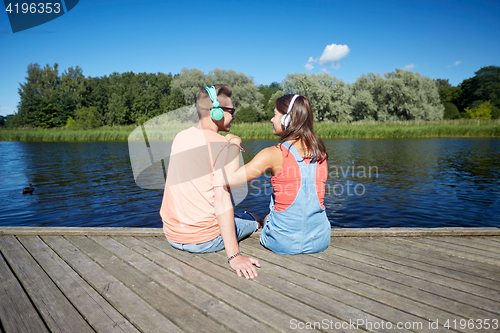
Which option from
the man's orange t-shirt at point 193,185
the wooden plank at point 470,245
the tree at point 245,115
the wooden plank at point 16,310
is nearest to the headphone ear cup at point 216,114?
the man's orange t-shirt at point 193,185

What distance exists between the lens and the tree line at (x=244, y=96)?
139 ft

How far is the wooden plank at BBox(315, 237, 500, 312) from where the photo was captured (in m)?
2.06

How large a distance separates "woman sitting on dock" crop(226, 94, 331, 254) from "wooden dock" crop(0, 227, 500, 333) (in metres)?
0.36

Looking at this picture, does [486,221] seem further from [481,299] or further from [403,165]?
[403,165]

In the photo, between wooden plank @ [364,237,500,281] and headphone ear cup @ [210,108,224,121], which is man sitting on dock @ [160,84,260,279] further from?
wooden plank @ [364,237,500,281]

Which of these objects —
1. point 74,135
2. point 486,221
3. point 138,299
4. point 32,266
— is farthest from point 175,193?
point 74,135

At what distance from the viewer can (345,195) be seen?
8.98 meters

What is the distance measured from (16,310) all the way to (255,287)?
1621 millimetres

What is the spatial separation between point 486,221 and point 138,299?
7.48 m

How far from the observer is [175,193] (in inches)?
103

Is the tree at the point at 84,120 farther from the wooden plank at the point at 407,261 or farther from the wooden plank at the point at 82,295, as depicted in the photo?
the wooden plank at the point at 407,261

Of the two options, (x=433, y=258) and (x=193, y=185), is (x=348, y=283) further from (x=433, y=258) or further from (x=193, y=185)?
(x=193, y=185)

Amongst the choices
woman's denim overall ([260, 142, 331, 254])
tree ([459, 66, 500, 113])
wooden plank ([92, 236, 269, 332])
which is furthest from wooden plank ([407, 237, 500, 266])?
tree ([459, 66, 500, 113])

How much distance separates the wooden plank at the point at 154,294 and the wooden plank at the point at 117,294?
38 mm
